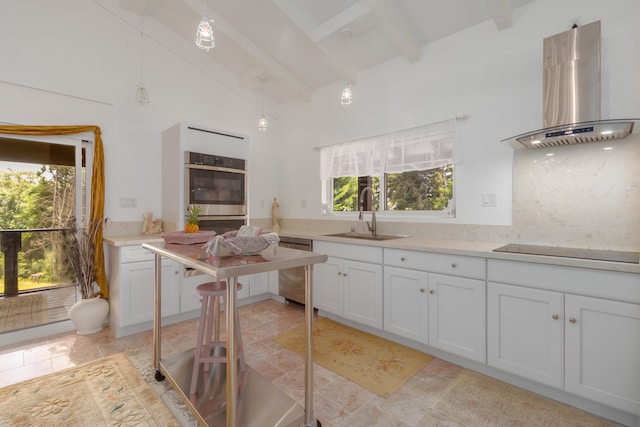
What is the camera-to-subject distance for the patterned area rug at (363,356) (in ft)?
6.95

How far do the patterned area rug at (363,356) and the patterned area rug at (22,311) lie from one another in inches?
90.7

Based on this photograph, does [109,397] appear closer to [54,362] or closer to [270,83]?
[54,362]

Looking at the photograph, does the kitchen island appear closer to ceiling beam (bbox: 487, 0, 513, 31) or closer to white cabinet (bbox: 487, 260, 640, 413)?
white cabinet (bbox: 487, 260, 640, 413)

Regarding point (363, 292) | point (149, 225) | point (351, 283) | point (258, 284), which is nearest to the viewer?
point (363, 292)

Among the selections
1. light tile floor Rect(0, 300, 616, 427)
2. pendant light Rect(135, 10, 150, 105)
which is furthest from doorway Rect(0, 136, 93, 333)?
pendant light Rect(135, 10, 150, 105)

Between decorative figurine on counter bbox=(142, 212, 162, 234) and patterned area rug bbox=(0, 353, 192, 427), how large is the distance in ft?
4.76

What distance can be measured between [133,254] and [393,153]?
2.77m

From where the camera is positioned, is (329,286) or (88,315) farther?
(329,286)

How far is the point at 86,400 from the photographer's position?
6.23 feet

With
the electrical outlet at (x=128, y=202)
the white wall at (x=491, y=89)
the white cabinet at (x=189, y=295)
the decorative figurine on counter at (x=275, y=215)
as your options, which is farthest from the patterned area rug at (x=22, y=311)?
the white wall at (x=491, y=89)

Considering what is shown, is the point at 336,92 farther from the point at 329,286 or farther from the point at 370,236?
the point at 329,286

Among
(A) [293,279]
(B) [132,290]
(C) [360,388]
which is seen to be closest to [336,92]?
(A) [293,279]

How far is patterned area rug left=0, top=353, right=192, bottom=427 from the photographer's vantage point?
172 centimetres

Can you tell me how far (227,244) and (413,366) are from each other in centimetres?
173
